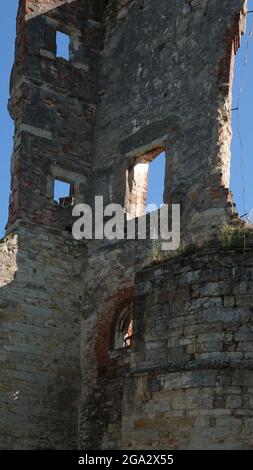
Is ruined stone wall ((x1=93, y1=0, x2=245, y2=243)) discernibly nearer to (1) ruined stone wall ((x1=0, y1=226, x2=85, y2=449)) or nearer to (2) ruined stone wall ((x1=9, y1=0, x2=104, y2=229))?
(2) ruined stone wall ((x1=9, y1=0, x2=104, y2=229))

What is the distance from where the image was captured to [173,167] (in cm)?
1419

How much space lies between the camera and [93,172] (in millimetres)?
15953

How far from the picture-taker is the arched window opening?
46.2ft

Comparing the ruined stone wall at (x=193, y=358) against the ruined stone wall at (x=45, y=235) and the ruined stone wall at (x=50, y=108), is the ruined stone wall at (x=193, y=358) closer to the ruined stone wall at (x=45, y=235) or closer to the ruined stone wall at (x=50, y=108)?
the ruined stone wall at (x=45, y=235)

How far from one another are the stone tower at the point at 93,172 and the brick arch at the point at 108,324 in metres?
0.02

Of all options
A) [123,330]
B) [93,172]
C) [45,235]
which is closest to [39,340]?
[123,330]

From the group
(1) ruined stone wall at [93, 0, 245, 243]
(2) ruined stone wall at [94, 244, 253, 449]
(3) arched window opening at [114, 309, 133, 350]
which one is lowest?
(2) ruined stone wall at [94, 244, 253, 449]

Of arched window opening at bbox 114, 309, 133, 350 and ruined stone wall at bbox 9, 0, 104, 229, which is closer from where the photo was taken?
arched window opening at bbox 114, 309, 133, 350

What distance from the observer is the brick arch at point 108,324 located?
14.1m

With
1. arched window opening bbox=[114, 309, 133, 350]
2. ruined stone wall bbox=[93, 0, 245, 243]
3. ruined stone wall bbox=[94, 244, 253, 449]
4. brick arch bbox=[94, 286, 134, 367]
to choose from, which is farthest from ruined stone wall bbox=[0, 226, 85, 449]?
ruined stone wall bbox=[94, 244, 253, 449]

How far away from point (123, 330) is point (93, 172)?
10.6ft

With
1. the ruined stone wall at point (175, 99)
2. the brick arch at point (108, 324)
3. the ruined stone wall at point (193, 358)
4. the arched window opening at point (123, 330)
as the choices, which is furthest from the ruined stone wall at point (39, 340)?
the ruined stone wall at point (193, 358)

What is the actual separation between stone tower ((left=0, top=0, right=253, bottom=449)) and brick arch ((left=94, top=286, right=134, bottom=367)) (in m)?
0.02

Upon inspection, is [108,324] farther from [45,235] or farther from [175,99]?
[175,99]
